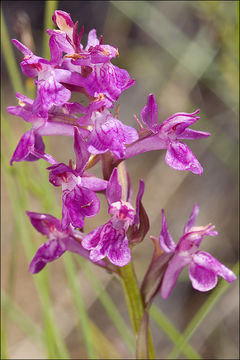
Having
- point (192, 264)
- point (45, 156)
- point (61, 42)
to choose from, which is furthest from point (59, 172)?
point (192, 264)

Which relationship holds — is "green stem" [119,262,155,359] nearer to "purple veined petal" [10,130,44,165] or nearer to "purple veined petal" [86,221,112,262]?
"purple veined petal" [86,221,112,262]

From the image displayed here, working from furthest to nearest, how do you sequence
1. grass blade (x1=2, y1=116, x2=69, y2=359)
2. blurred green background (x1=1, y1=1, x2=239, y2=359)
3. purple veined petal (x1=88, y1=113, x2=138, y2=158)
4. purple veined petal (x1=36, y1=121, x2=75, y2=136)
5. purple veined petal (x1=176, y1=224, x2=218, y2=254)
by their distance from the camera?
blurred green background (x1=1, y1=1, x2=239, y2=359) → grass blade (x1=2, y1=116, x2=69, y2=359) → purple veined petal (x1=176, y1=224, x2=218, y2=254) → purple veined petal (x1=36, y1=121, x2=75, y2=136) → purple veined petal (x1=88, y1=113, x2=138, y2=158)

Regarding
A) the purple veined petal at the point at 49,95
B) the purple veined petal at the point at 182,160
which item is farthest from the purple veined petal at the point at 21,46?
the purple veined petal at the point at 182,160

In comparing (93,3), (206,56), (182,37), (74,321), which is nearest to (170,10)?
(93,3)

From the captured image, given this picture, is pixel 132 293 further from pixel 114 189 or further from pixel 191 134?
pixel 191 134

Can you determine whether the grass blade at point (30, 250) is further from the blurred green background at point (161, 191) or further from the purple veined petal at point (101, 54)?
the purple veined petal at point (101, 54)

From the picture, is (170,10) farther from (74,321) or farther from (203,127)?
(74,321)

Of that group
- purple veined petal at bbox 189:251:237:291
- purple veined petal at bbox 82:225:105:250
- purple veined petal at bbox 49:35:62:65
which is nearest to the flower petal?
purple veined petal at bbox 189:251:237:291
